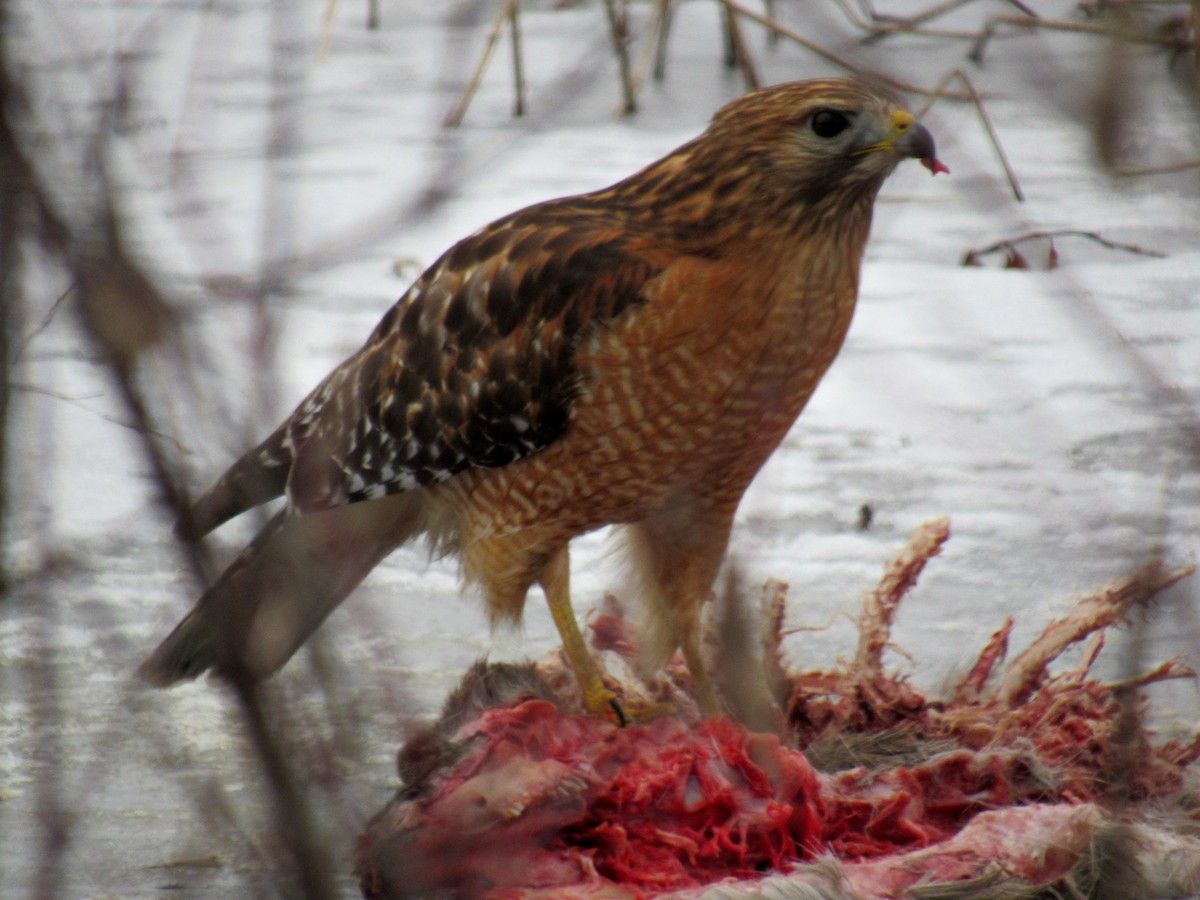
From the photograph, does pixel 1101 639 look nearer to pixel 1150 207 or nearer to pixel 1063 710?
pixel 1063 710

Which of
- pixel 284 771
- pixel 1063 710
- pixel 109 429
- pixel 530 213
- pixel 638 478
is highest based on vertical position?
pixel 284 771

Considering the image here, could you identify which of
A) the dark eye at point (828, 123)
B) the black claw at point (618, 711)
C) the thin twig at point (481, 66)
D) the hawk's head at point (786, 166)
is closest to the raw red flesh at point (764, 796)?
the black claw at point (618, 711)

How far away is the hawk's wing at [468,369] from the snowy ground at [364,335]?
0.33 meters

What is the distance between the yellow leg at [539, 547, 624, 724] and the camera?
3752mm

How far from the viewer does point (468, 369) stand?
3.82 meters

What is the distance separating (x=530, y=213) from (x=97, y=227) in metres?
2.58

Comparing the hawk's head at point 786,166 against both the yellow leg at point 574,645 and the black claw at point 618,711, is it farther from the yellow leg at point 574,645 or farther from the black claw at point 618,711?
the black claw at point 618,711

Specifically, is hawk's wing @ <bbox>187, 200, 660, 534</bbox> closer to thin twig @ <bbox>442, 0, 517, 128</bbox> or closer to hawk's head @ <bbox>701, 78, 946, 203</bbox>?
hawk's head @ <bbox>701, 78, 946, 203</bbox>

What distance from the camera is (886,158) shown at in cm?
335

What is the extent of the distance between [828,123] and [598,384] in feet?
2.36

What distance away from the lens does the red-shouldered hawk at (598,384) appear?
3441mm

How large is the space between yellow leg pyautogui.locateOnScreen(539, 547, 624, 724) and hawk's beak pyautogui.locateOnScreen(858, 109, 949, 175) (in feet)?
3.95

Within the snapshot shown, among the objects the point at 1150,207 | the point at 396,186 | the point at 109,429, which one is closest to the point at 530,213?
the point at 109,429

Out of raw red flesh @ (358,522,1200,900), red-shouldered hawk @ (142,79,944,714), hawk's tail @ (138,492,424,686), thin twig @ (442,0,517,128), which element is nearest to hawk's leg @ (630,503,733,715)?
red-shouldered hawk @ (142,79,944,714)
